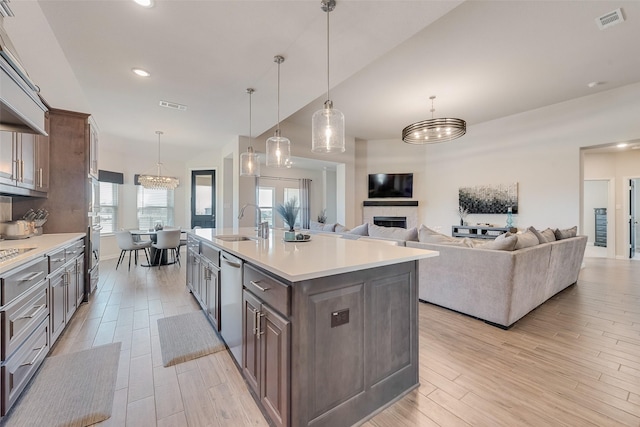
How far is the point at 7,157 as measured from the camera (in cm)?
228

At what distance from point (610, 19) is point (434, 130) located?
2.16 metres

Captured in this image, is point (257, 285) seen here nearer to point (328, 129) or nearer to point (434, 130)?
point (328, 129)

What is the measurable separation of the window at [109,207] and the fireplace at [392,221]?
689 cm

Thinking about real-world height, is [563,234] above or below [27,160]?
below

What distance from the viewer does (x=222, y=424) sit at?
1448mm

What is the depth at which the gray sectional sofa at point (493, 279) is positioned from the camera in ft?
8.16

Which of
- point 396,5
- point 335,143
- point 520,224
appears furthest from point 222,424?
point 520,224

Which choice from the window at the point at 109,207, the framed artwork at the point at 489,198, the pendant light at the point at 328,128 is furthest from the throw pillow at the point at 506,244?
the window at the point at 109,207

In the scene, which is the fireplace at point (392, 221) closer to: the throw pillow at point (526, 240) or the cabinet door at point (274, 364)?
the throw pillow at point (526, 240)

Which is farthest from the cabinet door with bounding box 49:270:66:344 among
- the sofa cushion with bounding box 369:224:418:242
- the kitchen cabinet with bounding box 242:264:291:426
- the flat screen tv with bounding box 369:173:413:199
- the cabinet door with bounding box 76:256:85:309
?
the flat screen tv with bounding box 369:173:413:199

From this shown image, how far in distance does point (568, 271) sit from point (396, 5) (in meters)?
4.09

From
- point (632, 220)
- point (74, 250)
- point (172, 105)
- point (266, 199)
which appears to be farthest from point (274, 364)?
point (632, 220)

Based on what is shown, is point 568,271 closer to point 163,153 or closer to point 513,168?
point 513,168

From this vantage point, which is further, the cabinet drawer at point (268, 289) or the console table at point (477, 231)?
the console table at point (477, 231)
